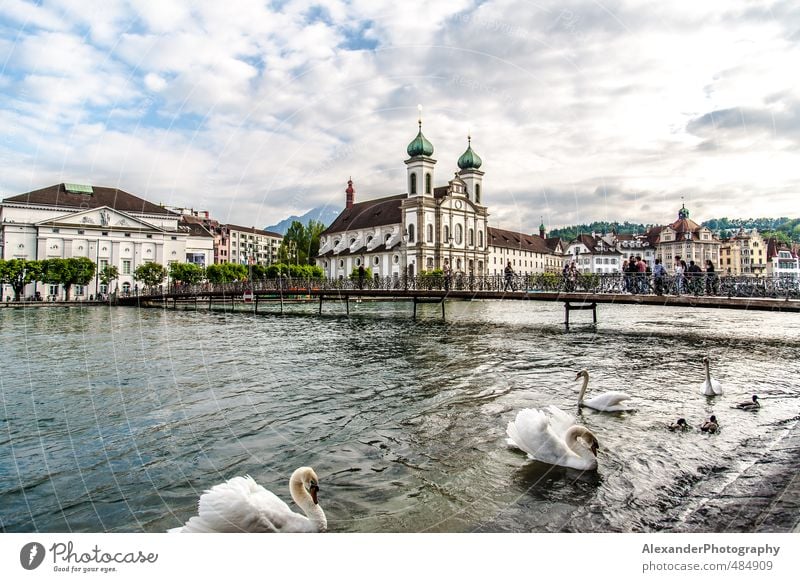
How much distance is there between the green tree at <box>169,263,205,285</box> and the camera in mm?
58400

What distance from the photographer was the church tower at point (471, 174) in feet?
233

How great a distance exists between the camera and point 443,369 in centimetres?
1185

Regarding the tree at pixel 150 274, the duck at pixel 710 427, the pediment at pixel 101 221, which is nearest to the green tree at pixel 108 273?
the tree at pixel 150 274

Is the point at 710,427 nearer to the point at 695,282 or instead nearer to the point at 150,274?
the point at 695,282

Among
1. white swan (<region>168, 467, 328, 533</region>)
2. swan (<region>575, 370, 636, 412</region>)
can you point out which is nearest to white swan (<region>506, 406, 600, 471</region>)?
swan (<region>575, 370, 636, 412</region>)

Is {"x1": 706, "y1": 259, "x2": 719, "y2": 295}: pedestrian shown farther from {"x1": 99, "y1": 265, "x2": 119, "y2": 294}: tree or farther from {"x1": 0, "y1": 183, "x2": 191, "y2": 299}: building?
{"x1": 99, "y1": 265, "x2": 119, "y2": 294}: tree

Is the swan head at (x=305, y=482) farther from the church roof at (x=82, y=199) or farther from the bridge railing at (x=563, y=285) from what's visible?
the church roof at (x=82, y=199)

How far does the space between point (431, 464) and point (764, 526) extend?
2905 mm

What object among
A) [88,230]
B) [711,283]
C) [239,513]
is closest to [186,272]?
[88,230]

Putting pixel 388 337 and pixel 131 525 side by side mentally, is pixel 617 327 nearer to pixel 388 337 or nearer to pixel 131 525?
pixel 388 337

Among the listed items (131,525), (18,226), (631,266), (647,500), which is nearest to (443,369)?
(647,500)

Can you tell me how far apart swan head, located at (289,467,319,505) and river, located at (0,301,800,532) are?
0.64 m

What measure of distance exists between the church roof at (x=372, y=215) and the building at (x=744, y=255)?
166 ft

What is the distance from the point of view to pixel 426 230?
225ft
